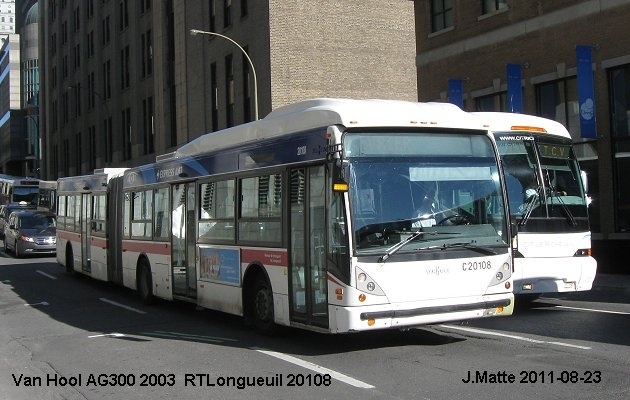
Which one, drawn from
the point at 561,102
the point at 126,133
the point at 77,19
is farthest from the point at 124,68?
the point at 561,102

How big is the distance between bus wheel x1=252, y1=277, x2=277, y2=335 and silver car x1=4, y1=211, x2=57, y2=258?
20.7m

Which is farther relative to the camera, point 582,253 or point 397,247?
point 582,253

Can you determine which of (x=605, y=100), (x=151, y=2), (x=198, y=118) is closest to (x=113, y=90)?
(x=151, y=2)

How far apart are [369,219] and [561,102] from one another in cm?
1505

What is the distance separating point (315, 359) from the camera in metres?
8.83

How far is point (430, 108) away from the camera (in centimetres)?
937

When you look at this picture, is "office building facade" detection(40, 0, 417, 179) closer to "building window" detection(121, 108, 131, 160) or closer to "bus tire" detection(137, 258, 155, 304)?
"building window" detection(121, 108, 131, 160)

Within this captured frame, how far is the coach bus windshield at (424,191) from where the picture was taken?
8469 millimetres

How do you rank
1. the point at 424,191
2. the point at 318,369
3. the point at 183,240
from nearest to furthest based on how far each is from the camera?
the point at 318,369
the point at 424,191
the point at 183,240

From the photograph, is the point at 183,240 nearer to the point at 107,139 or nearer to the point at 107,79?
the point at 107,139

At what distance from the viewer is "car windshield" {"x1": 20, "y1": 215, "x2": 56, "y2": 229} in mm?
29875

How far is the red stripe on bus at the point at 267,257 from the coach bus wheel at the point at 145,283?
485 centimetres

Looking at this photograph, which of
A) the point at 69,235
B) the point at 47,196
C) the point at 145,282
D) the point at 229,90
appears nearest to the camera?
the point at 145,282

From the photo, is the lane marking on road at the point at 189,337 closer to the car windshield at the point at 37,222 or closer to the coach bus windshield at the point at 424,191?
the coach bus windshield at the point at 424,191
